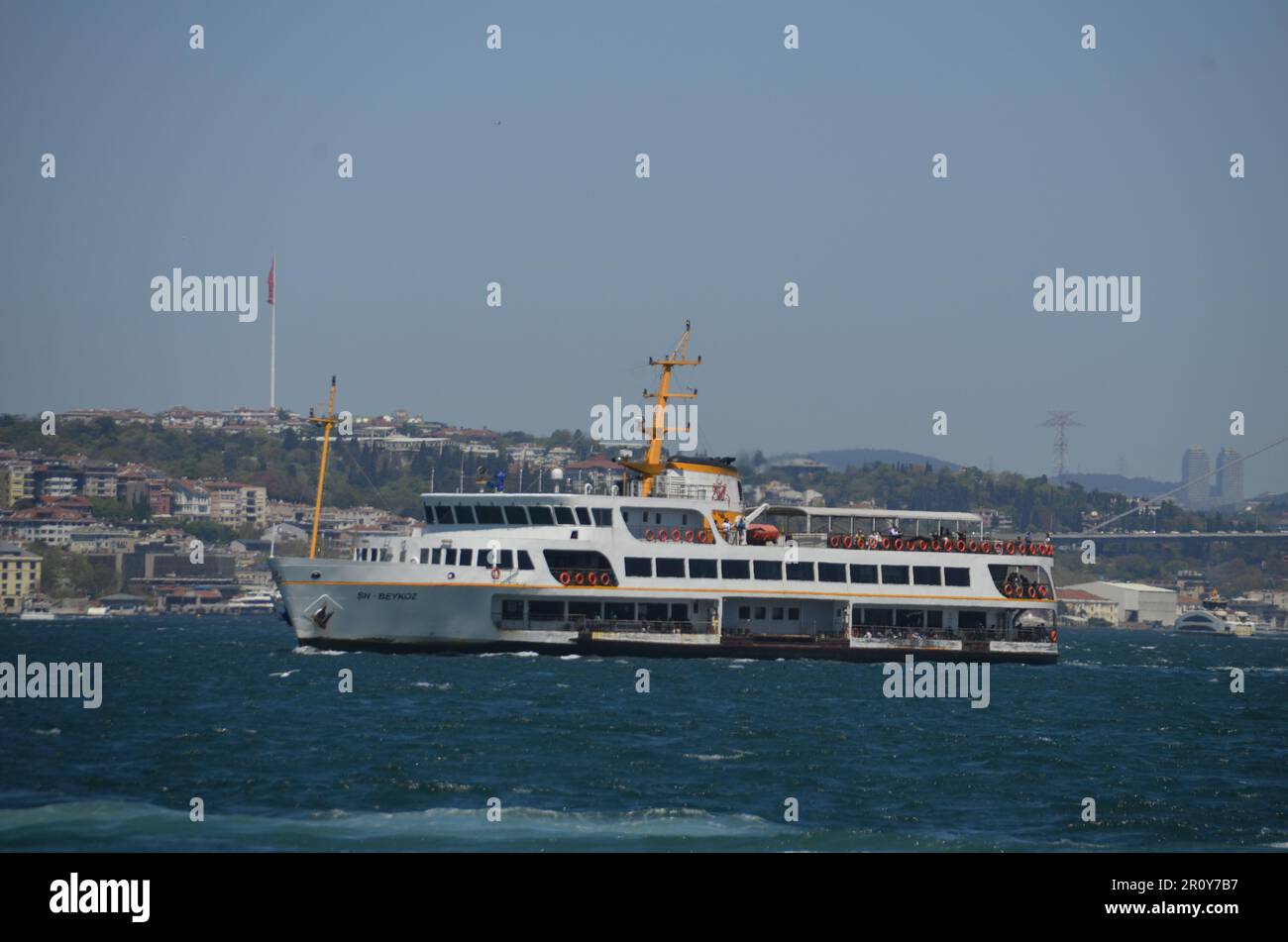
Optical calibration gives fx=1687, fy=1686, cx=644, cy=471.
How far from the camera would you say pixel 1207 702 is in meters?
53.7

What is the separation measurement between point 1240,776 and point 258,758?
64.2 feet

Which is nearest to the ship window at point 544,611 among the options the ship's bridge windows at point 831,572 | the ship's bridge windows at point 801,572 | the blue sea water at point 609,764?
the blue sea water at point 609,764

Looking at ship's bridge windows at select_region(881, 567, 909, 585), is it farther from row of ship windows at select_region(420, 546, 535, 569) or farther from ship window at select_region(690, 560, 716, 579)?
row of ship windows at select_region(420, 546, 535, 569)

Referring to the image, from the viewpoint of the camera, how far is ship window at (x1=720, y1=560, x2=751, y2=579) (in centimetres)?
5944

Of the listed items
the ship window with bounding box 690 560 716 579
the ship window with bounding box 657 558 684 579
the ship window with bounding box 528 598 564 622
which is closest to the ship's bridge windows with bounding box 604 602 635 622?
the ship window with bounding box 657 558 684 579

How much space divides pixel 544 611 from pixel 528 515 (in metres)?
3.31

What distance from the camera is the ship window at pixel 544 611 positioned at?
188 ft

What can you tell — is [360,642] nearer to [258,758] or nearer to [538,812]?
[258,758]

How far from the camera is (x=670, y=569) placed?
5866cm

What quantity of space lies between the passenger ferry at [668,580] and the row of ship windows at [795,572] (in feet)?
0.17
